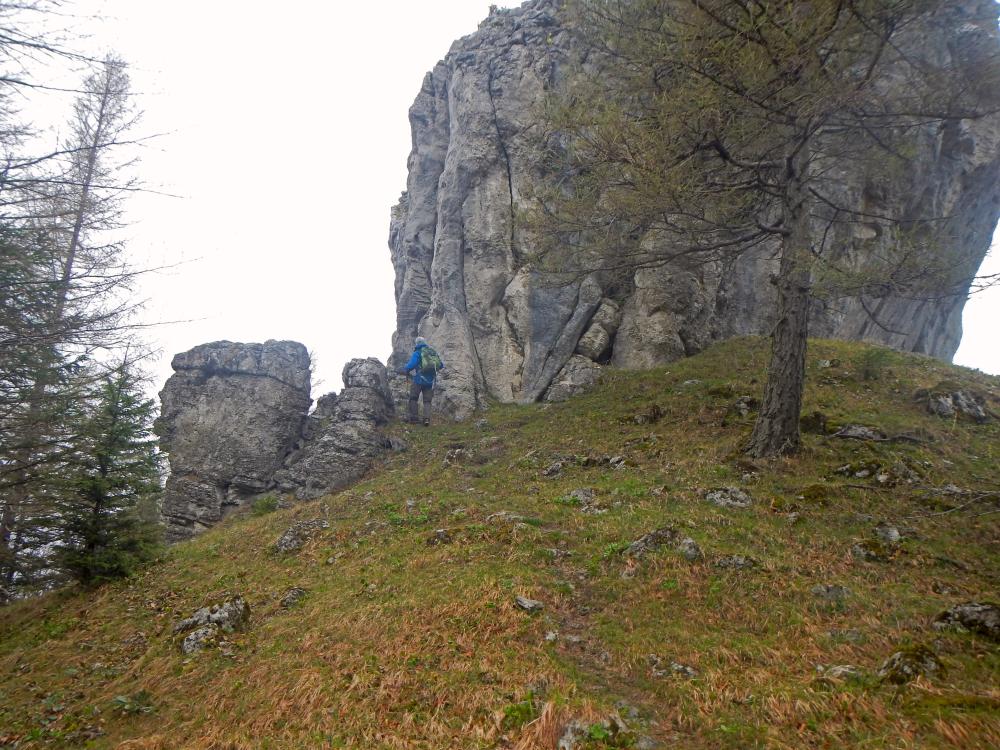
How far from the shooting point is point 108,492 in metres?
10.9

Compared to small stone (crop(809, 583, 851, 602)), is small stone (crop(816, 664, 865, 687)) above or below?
below

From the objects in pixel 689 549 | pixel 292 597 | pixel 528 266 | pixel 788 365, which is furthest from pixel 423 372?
pixel 689 549

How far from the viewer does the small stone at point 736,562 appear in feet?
25.6

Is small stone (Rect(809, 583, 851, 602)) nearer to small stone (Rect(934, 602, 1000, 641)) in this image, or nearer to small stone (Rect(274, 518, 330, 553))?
small stone (Rect(934, 602, 1000, 641))

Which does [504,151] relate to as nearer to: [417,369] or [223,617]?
[417,369]

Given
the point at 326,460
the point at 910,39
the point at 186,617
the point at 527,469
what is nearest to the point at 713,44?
the point at 910,39

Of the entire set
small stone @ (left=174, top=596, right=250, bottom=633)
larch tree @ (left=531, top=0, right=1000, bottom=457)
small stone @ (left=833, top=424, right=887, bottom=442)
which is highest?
larch tree @ (left=531, top=0, right=1000, bottom=457)

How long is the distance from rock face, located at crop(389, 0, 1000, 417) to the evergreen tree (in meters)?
12.9

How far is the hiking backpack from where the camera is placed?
2136cm

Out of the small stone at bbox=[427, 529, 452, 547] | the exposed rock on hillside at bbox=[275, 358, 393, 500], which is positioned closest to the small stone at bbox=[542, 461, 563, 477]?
the small stone at bbox=[427, 529, 452, 547]

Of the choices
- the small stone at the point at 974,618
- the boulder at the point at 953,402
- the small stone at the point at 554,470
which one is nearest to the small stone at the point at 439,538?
the small stone at the point at 554,470

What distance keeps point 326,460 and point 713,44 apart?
16.2 m

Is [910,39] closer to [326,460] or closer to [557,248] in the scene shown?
[557,248]

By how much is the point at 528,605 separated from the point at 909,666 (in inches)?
170
